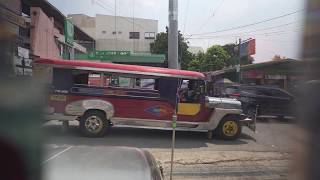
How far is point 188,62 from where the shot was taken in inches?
2864

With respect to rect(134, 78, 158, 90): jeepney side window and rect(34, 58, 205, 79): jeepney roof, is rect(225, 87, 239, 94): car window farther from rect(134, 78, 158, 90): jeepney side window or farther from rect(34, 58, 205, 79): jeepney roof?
rect(134, 78, 158, 90): jeepney side window

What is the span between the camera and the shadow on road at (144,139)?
13.7 m

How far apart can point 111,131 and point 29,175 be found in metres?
13.9

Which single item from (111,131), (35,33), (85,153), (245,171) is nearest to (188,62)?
(35,33)

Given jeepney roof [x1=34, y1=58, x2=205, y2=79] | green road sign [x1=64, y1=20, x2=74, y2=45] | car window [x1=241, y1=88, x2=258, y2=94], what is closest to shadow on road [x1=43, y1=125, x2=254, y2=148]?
jeepney roof [x1=34, y1=58, x2=205, y2=79]

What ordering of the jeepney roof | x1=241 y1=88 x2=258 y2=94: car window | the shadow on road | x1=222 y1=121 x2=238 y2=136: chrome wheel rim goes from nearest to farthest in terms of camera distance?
the shadow on road → the jeepney roof → x1=222 y1=121 x2=238 y2=136: chrome wheel rim → x1=241 y1=88 x2=258 y2=94: car window

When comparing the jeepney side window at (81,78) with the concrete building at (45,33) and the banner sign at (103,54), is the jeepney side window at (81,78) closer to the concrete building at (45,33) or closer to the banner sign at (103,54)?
the concrete building at (45,33)

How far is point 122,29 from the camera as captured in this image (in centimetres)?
8794

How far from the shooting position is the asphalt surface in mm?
9953

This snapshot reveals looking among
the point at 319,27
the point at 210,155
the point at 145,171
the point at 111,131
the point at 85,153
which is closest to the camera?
the point at 319,27

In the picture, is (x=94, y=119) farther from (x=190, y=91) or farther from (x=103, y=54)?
(x=103, y=54)

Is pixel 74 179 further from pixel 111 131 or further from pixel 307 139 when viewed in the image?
pixel 111 131

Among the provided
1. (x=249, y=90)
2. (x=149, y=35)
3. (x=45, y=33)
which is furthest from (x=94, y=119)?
(x=149, y=35)

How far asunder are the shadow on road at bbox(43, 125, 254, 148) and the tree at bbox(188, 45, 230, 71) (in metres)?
59.5
